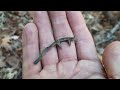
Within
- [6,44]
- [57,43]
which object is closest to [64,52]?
[57,43]

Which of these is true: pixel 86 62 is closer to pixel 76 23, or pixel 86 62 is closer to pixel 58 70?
pixel 58 70

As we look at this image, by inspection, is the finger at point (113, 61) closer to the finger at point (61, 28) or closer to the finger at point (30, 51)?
the finger at point (61, 28)

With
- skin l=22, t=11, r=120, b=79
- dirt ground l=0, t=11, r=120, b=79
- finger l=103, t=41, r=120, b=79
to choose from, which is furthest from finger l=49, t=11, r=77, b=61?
dirt ground l=0, t=11, r=120, b=79

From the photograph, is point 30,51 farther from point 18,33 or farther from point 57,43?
point 18,33

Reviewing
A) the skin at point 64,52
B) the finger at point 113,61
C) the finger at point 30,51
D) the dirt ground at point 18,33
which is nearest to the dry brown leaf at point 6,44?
the dirt ground at point 18,33

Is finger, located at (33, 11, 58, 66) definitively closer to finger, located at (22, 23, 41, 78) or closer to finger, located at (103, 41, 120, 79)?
finger, located at (22, 23, 41, 78)
